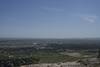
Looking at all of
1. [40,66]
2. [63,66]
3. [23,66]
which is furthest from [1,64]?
[63,66]

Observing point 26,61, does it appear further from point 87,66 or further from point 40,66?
point 87,66

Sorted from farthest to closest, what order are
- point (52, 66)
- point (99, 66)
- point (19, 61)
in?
point (19, 61) → point (52, 66) → point (99, 66)

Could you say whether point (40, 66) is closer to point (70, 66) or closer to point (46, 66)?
point (46, 66)

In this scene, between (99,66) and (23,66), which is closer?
(99,66)

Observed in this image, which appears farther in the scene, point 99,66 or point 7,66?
point 7,66

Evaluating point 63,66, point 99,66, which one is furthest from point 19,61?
point 99,66

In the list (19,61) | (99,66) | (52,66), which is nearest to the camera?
(99,66)

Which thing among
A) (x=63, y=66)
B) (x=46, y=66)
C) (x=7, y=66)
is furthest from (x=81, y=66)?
(x=7, y=66)

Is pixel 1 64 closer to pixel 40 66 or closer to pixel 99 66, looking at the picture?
pixel 40 66
